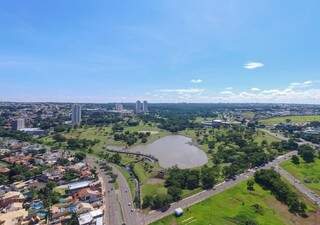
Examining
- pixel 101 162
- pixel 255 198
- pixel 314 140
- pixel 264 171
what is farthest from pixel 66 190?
pixel 314 140

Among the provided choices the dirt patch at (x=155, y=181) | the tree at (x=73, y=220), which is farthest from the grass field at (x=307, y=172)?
the tree at (x=73, y=220)

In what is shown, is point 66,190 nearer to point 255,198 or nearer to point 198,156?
point 255,198

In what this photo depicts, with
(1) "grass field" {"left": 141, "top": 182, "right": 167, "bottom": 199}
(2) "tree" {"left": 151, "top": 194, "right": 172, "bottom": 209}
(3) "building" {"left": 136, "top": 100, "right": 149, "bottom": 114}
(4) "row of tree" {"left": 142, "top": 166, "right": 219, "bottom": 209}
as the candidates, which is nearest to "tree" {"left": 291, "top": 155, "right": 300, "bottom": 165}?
(4) "row of tree" {"left": 142, "top": 166, "right": 219, "bottom": 209}

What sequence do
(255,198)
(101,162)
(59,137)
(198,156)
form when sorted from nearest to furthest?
(255,198) < (101,162) < (198,156) < (59,137)

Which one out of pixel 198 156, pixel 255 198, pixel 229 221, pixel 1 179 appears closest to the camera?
pixel 229 221

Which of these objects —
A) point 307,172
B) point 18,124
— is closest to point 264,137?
point 307,172

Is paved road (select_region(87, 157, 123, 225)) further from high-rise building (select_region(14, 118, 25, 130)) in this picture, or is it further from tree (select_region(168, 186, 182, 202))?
high-rise building (select_region(14, 118, 25, 130))

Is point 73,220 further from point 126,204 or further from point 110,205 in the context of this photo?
point 126,204
